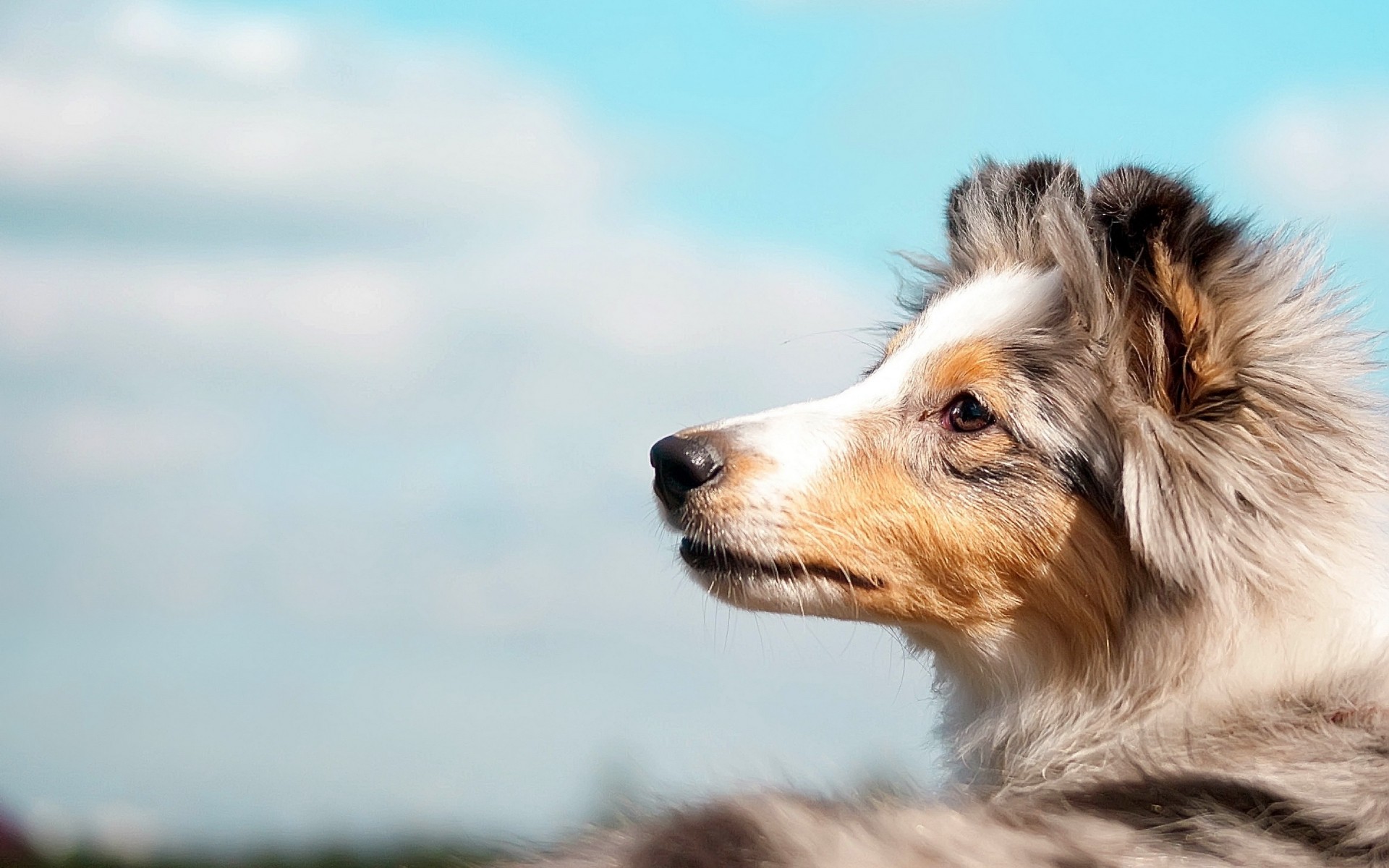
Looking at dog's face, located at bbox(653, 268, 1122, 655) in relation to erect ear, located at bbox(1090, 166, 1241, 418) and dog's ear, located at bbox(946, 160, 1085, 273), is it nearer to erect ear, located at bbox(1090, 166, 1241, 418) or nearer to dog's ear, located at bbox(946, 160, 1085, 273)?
erect ear, located at bbox(1090, 166, 1241, 418)

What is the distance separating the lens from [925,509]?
4.76 m

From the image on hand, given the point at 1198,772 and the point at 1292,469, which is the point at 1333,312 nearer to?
the point at 1292,469

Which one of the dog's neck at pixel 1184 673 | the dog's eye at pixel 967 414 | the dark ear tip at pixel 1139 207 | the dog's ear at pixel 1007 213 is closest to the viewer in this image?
the dog's neck at pixel 1184 673

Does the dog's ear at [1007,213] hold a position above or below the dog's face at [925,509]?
above

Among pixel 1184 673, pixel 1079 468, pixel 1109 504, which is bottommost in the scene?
pixel 1184 673

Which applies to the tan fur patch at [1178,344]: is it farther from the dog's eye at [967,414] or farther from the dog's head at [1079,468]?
the dog's eye at [967,414]

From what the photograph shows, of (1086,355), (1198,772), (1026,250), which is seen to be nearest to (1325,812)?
(1198,772)

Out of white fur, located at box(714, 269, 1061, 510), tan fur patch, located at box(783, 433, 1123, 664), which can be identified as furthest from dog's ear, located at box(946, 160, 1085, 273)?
tan fur patch, located at box(783, 433, 1123, 664)

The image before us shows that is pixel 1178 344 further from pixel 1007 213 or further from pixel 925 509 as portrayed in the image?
pixel 1007 213

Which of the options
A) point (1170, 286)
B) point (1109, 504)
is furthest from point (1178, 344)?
point (1109, 504)

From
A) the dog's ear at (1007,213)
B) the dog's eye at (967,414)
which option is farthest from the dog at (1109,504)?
the dog's ear at (1007,213)

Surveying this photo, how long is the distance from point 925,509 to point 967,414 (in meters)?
0.36

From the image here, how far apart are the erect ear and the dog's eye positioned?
18.0 inches

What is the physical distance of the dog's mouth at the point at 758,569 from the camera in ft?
15.4
